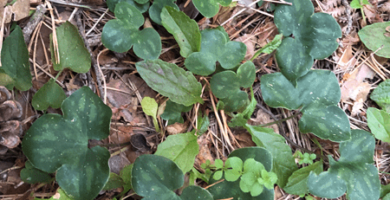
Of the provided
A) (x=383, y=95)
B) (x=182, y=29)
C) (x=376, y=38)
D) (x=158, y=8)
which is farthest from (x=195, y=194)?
(x=376, y=38)

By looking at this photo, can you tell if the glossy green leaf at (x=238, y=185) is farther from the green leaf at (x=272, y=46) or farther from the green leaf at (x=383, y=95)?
the green leaf at (x=383, y=95)

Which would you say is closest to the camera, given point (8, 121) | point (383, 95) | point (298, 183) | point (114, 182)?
point (8, 121)

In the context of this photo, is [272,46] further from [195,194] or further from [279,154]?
[195,194]

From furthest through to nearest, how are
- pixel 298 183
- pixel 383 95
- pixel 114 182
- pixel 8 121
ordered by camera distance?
pixel 383 95 → pixel 298 183 → pixel 114 182 → pixel 8 121

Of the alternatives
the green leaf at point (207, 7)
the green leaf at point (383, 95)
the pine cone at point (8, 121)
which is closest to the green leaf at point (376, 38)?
the green leaf at point (383, 95)

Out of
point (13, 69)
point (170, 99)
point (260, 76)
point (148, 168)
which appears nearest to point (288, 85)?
point (260, 76)

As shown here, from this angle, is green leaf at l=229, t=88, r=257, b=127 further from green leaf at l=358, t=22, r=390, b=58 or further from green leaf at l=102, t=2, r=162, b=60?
green leaf at l=358, t=22, r=390, b=58

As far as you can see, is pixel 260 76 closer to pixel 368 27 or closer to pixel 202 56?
pixel 202 56
